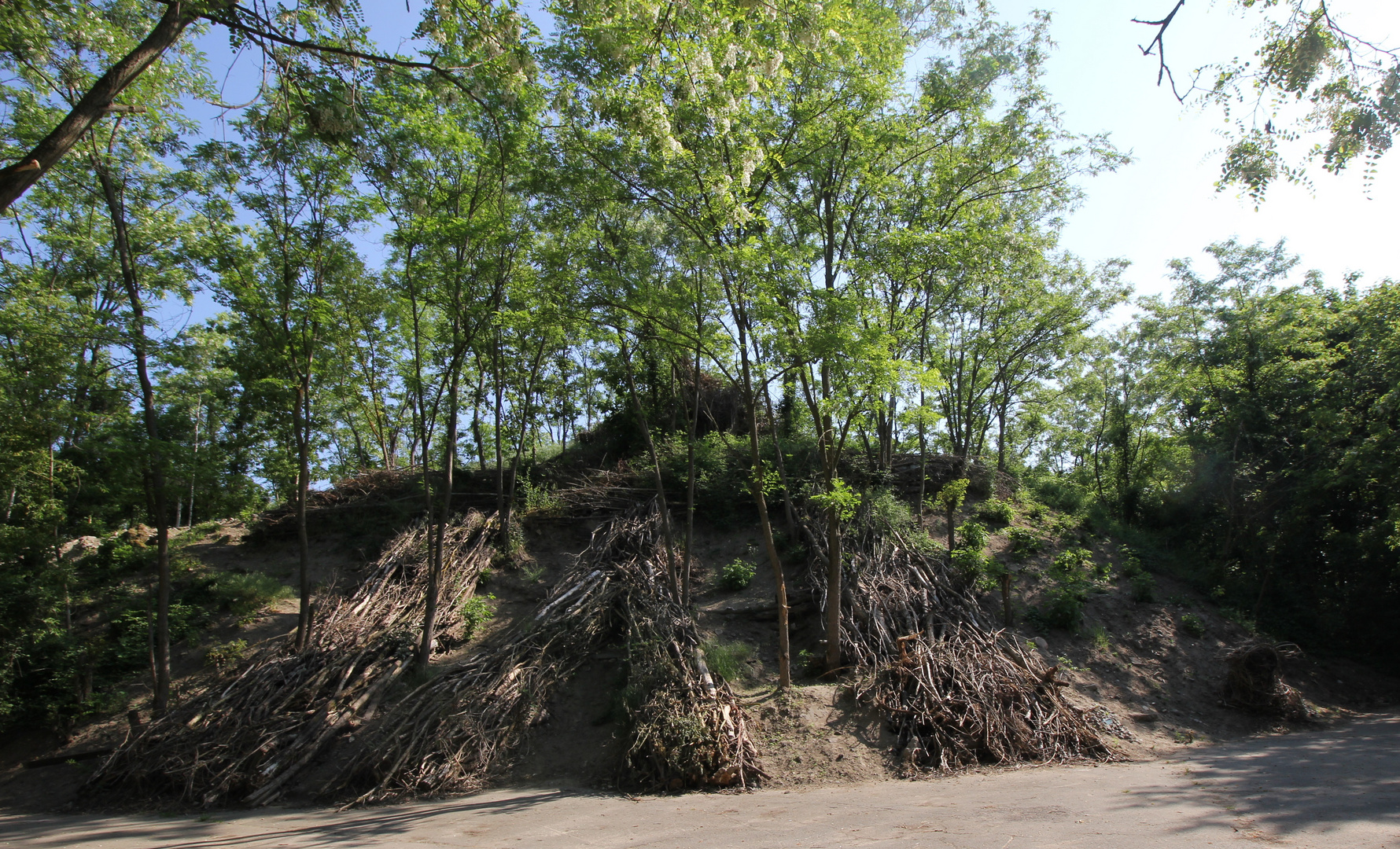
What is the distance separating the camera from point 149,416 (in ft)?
34.1

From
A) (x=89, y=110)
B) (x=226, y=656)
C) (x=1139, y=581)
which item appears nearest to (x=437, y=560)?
(x=226, y=656)

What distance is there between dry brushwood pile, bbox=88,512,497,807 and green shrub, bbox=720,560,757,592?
17.2 ft

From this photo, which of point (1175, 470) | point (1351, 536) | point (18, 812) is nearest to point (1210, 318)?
point (1175, 470)

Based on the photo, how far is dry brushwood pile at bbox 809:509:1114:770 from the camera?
9.04 metres

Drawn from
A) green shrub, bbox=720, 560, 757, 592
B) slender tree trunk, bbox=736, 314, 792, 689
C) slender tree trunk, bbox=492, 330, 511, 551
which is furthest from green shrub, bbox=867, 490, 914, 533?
slender tree trunk, bbox=492, 330, 511, 551

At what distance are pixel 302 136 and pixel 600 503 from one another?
8911 millimetres

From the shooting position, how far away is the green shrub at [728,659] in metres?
10.0

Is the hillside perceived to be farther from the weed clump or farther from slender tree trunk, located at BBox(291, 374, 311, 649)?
slender tree trunk, located at BBox(291, 374, 311, 649)

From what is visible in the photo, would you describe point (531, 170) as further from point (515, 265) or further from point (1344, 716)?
point (1344, 716)

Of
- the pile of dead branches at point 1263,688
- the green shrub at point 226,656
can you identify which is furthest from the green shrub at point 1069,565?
the green shrub at point 226,656

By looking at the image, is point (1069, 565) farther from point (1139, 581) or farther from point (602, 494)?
point (602, 494)

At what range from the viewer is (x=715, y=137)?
28.8 feet

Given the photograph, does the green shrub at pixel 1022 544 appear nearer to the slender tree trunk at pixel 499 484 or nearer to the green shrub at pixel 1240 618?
the green shrub at pixel 1240 618

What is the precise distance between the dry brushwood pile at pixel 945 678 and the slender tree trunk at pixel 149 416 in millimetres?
10865
